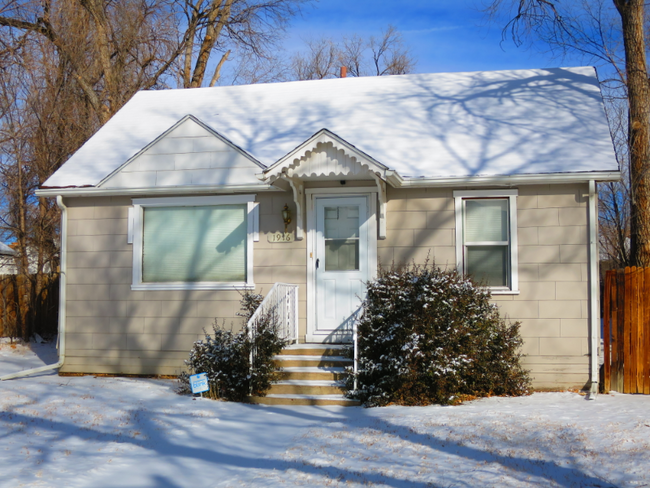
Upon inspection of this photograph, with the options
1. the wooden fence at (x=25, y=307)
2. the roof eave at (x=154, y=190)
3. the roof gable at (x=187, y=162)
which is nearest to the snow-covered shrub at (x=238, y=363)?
the roof eave at (x=154, y=190)

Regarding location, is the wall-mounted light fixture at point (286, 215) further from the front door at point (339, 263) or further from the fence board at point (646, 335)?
the fence board at point (646, 335)

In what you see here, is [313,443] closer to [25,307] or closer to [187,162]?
[187,162]

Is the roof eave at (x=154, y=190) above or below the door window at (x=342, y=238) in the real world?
above

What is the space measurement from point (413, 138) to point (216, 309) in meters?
4.34

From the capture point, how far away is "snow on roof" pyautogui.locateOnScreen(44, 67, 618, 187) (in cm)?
994

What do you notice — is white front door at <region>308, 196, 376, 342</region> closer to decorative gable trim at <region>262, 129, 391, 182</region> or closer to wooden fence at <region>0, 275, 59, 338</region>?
decorative gable trim at <region>262, 129, 391, 182</region>

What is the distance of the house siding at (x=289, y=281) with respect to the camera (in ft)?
30.7

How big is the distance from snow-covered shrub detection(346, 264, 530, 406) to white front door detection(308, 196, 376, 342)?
95cm

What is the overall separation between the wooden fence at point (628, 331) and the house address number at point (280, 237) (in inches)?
189

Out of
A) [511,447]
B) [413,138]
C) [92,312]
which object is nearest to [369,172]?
[413,138]

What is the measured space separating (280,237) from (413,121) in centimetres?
326

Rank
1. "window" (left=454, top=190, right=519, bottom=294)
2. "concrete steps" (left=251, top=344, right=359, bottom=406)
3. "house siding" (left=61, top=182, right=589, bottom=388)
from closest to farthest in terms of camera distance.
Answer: "concrete steps" (left=251, top=344, right=359, bottom=406) < "house siding" (left=61, top=182, right=589, bottom=388) < "window" (left=454, top=190, right=519, bottom=294)

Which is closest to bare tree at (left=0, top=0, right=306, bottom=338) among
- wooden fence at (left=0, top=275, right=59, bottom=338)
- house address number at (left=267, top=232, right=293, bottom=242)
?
wooden fence at (left=0, top=275, right=59, bottom=338)

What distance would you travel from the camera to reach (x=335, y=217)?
10.2 meters
